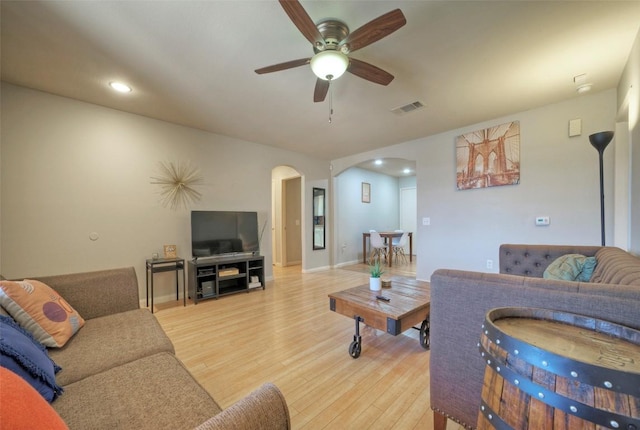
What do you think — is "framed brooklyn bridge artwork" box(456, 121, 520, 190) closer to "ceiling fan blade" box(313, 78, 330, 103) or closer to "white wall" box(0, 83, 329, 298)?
"ceiling fan blade" box(313, 78, 330, 103)

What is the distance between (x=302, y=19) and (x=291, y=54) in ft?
2.20

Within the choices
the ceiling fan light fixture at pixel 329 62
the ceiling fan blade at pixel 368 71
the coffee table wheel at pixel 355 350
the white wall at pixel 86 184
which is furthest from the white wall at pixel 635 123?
the white wall at pixel 86 184

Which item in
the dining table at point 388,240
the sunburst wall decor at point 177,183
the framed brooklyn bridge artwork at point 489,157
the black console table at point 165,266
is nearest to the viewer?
the black console table at point 165,266

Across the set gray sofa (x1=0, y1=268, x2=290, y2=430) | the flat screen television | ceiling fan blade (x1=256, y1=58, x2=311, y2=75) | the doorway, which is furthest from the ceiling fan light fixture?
the doorway

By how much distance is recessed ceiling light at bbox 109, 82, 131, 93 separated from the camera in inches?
102

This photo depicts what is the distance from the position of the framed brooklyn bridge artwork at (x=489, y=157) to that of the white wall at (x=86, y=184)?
3794 millimetres

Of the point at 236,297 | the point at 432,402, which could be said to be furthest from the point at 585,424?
the point at 236,297

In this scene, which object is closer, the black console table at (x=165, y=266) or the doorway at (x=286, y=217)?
the black console table at (x=165, y=266)

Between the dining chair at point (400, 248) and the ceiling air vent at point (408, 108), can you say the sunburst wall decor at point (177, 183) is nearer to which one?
Answer: the ceiling air vent at point (408, 108)

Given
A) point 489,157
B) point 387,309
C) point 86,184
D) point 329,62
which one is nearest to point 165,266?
point 86,184

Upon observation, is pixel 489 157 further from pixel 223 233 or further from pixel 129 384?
pixel 129 384

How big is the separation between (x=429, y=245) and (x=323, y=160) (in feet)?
9.48

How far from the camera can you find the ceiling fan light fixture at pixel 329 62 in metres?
1.76

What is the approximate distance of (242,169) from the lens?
4.34m
